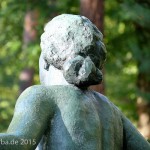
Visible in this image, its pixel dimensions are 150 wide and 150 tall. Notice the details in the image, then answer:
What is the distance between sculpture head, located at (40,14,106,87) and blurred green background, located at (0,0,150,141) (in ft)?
21.1

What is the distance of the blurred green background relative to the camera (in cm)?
991

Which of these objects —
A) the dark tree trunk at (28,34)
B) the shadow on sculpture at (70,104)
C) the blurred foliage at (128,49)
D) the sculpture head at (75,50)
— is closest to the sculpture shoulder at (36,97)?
the shadow on sculpture at (70,104)

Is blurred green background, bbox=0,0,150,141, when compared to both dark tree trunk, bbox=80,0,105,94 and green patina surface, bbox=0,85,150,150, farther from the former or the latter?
green patina surface, bbox=0,85,150,150

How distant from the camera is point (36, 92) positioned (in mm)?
2311

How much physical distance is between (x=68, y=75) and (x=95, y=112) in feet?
0.66

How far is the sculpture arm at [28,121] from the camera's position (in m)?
2.08

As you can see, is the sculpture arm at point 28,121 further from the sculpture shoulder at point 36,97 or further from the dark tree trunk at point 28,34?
the dark tree trunk at point 28,34

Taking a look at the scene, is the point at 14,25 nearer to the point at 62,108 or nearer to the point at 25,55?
the point at 25,55

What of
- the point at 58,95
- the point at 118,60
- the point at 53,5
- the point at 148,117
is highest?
the point at 58,95

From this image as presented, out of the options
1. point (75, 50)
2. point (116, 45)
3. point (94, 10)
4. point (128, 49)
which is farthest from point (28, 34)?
point (75, 50)

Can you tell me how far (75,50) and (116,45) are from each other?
9023mm

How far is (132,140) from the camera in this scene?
8.39ft

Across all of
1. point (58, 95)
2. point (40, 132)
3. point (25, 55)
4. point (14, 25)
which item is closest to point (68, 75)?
point (58, 95)

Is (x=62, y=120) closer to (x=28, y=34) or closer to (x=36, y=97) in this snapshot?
(x=36, y=97)
